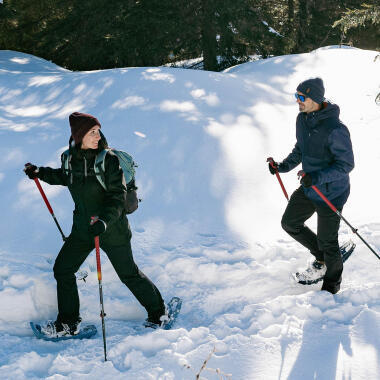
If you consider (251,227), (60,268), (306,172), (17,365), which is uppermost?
(306,172)

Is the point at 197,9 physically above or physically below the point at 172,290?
above

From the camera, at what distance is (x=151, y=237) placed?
541 cm

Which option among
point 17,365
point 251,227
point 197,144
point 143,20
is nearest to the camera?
point 17,365

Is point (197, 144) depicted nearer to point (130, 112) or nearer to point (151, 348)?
point (130, 112)

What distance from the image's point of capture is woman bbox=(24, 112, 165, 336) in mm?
3203

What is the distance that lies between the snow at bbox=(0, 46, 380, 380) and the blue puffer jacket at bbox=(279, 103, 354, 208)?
0.98 m

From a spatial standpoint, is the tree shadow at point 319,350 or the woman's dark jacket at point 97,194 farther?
the woman's dark jacket at point 97,194

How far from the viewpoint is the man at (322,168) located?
11.6ft

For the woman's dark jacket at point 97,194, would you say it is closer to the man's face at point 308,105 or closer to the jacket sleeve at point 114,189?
the jacket sleeve at point 114,189

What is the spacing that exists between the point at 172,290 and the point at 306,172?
1813 mm

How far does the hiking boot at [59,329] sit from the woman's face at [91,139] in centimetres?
157

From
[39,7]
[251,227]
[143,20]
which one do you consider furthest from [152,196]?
[39,7]

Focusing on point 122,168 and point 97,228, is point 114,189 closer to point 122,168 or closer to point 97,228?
point 122,168

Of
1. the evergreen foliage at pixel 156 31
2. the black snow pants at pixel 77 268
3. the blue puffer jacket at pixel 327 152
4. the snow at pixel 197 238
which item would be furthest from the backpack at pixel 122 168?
the evergreen foliage at pixel 156 31
